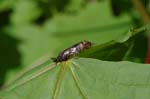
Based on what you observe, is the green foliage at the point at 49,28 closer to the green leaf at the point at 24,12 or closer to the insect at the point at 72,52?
the green leaf at the point at 24,12

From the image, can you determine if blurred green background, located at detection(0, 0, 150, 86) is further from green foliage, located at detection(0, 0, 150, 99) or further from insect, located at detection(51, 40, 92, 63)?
insect, located at detection(51, 40, 92, 63)

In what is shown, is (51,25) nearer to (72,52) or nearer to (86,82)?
(72,52)

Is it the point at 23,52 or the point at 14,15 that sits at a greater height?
the point at 14,15

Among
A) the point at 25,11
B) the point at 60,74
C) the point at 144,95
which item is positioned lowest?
the point at 144,95

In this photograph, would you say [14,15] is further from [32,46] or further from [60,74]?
[60,74]

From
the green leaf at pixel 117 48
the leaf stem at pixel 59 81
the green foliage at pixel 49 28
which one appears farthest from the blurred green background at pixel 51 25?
the leaf stem at pixel 59 81

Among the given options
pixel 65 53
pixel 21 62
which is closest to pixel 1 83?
pixel 21 62

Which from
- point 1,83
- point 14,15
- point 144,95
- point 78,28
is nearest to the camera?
point 144,95

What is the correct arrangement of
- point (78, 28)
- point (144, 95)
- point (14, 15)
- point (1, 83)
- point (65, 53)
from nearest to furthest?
point (144, 95) → point (65, 53) → point (1, 83) → point (78, 28) → point (14, 15)

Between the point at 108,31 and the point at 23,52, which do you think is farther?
the point at 23,52
